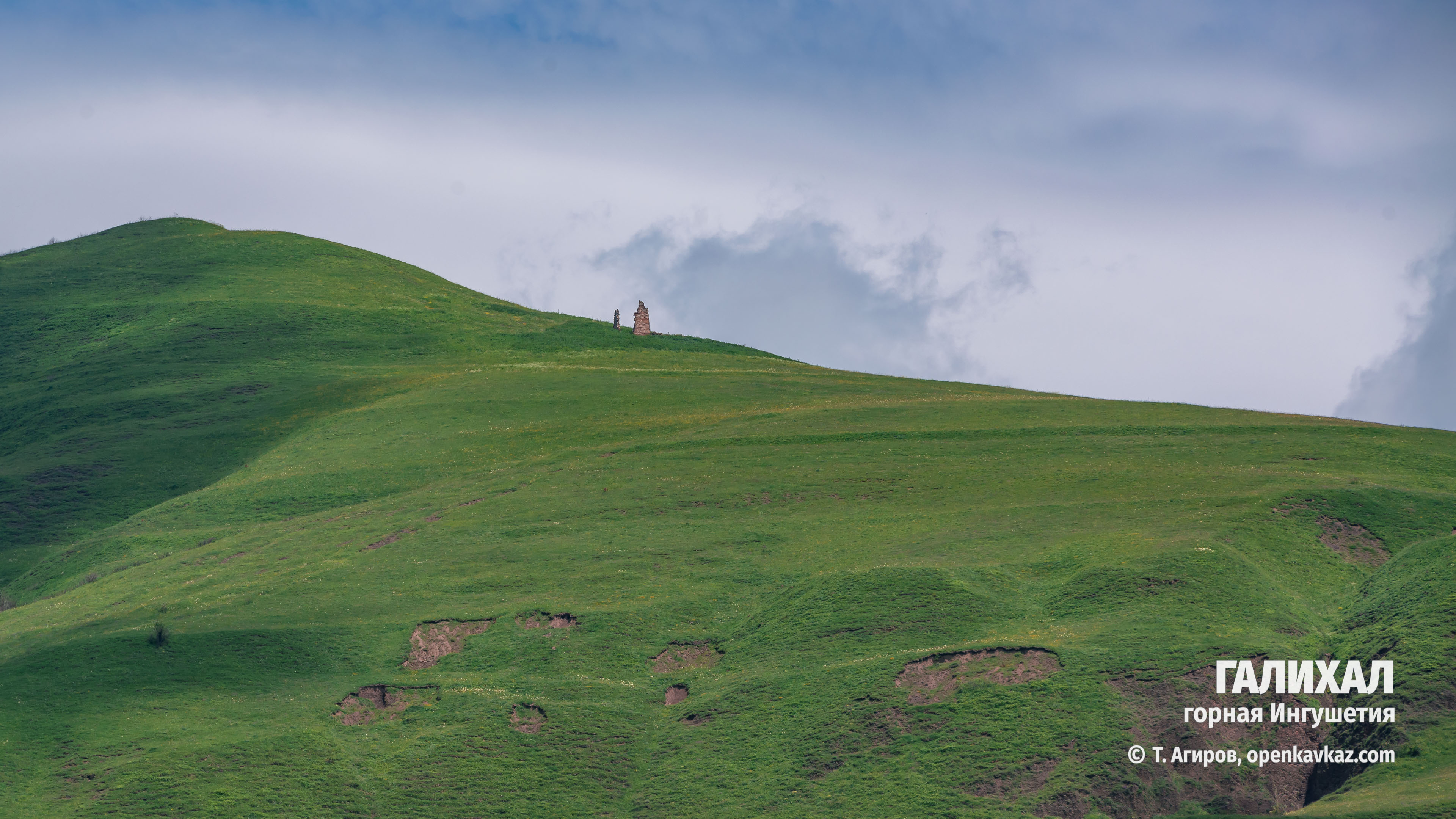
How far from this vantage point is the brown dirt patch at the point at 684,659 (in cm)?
4669

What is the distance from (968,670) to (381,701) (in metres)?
21.0

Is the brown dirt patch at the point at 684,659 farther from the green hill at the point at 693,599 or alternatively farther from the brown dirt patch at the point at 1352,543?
the brown dirt patch at the point at 1352,543

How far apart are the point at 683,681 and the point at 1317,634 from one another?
22620 millimetres

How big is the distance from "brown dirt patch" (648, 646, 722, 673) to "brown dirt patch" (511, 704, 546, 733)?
4.94 m

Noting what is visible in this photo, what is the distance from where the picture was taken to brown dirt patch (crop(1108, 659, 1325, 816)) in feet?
121

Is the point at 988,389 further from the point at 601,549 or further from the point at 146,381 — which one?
the point at 146,381

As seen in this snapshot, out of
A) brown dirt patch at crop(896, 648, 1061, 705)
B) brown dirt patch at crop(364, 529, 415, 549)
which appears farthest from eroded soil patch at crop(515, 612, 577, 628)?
brown dirt patch at crop(896, 648, 1061, 705)

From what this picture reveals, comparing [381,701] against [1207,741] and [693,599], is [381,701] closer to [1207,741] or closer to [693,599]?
[693,599]

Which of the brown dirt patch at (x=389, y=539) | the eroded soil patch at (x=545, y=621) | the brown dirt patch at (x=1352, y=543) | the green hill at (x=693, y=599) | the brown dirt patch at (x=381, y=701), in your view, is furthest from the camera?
the brown dirt patch at (x=389, y=539)

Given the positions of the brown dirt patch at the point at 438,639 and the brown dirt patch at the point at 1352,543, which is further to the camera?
the brown dirt patch at the point at 1352,543

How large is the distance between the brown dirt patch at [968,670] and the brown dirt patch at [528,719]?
12394 mm

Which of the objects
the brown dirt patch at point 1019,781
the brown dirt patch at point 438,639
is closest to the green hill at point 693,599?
the brown dirt patch at point 1019,781

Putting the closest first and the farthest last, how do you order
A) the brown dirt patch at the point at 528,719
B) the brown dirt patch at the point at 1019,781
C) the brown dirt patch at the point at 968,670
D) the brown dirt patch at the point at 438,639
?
the brown dirt patch at the point at 1019,781
the brown dirt patch at the point at 968,670
the brown dirt patch at the point at 528,719
the brown dirt patch at the point at 438,639

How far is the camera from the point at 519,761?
4119 cm
